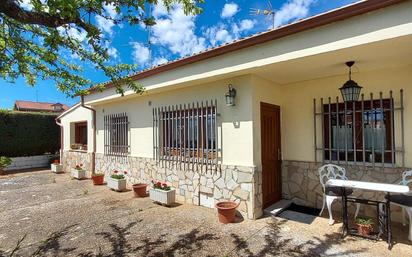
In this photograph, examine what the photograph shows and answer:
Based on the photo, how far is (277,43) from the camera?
4.81 metres

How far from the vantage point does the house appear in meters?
4.26

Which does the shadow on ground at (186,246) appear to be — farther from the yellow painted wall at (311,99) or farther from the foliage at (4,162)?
the foliage at (4,162)

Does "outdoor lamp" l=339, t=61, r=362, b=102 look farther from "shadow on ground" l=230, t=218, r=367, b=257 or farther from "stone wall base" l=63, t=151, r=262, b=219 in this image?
"shadow on ground" l=230, t=218, r=367, b=257

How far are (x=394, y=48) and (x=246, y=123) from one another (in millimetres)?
3037

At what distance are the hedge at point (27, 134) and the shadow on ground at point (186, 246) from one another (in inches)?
504

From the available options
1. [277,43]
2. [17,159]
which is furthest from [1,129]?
[277,43]

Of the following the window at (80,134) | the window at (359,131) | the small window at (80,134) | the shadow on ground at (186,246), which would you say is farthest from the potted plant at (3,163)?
the window at (359,131)

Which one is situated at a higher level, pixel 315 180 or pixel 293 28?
→ pixel 293 28

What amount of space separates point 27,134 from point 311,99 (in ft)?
54.0

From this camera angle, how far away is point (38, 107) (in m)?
33.5

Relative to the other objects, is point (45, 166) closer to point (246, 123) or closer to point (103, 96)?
point (103, 96)

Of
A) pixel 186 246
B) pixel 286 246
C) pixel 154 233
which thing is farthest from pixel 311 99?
pixel 154 233

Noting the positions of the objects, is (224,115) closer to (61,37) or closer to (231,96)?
(231,96)

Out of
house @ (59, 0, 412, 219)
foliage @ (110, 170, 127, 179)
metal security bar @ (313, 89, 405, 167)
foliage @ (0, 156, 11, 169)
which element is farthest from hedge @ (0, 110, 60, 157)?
metal security bar @ (313, 89, 405, 167)
